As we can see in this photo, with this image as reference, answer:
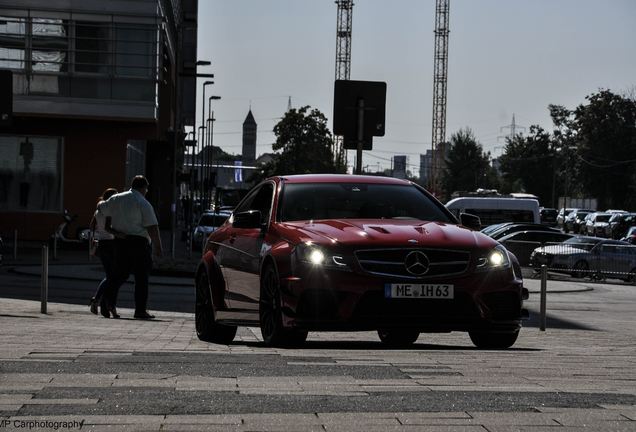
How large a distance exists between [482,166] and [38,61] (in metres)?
116

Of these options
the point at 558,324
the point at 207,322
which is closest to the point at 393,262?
the point at 207,322

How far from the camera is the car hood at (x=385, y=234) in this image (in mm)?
9625

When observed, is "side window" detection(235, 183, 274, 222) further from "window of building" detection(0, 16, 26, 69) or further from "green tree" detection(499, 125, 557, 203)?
"green tree" detection(499, 125, 557, 203)

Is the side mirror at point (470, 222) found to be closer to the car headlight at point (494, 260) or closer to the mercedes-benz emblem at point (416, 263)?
the car headlight at point (494, 260)

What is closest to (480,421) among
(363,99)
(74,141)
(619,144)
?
(363,99)

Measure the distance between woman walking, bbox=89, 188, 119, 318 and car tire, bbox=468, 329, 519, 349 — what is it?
6.97 m

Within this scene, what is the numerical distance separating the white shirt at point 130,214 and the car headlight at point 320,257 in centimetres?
682

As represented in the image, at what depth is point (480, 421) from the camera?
541cm

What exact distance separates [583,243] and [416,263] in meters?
34.1

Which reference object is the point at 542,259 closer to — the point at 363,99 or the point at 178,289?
the point at 178,289

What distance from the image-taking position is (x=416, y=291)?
31.5 ft

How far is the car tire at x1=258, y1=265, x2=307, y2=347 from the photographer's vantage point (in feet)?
32.9

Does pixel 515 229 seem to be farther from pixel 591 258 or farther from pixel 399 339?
pixel 399 339

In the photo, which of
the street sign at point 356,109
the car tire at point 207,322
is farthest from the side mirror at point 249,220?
the street sign at point 356,109
